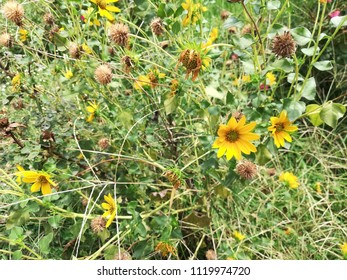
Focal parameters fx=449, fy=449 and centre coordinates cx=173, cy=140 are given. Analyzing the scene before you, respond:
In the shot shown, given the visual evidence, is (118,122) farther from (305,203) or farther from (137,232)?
(305,203)

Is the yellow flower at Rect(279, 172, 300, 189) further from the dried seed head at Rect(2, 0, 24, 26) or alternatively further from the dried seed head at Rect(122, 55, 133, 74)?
the dried seed head at Rect(2, 0, 24, 26)

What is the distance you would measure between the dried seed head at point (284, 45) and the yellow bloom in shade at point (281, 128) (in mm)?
136

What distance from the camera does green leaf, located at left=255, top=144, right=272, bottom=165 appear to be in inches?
38.5

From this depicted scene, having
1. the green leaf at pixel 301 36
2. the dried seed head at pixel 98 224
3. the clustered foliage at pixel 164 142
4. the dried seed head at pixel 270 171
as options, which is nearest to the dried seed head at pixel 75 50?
the clustered foliage at pixel 164 142

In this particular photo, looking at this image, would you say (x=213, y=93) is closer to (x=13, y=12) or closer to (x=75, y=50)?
(x=75, y=50)

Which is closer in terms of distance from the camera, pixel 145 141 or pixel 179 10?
pixel 179 10

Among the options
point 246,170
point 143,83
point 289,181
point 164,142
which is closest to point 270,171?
point 289,181

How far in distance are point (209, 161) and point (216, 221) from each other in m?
0.42

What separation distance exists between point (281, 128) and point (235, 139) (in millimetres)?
117

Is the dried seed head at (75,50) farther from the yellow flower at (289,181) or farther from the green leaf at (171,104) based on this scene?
the yellow flower at (289,181)

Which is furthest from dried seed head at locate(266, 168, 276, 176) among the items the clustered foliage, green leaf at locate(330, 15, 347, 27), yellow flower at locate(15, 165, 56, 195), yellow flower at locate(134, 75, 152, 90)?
yellow flower at locate(15, 165, 56, 195)

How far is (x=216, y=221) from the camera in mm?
1377
